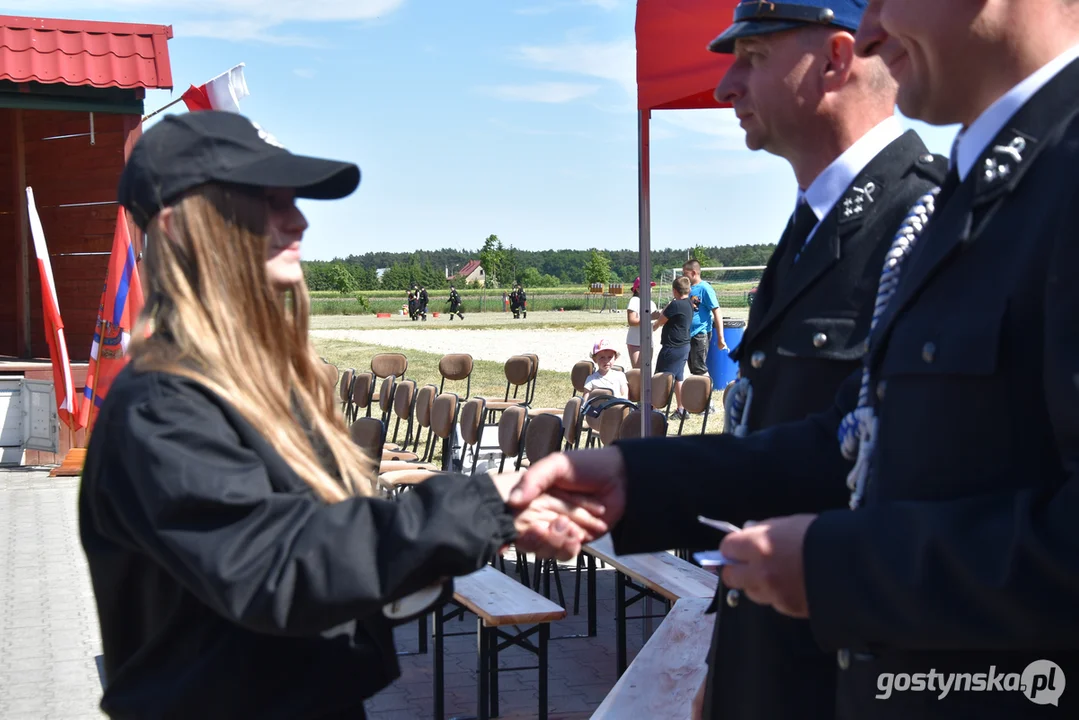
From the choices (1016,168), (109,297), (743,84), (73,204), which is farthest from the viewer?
(73,204)

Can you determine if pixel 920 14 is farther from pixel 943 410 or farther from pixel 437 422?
pixel 437 422

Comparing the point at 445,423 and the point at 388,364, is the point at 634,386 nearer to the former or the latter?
the point at 445,423

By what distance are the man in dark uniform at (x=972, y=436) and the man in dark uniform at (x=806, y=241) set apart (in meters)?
0.38

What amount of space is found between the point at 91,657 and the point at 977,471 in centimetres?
528

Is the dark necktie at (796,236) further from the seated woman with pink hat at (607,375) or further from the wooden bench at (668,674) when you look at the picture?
the seated woman with pink hat at (607,375)

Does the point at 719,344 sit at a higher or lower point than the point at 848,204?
lower

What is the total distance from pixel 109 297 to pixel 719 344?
25.8 feet

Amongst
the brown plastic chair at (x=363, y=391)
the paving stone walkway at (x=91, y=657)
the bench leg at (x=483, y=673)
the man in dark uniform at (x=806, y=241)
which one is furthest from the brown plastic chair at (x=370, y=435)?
the man in dark uniform at (x=806, y=241)

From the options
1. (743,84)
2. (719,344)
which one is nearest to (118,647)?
(743,84)

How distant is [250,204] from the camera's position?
1.70 metres

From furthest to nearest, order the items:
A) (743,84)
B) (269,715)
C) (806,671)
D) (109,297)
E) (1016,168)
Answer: (109,297) → (743,84) → (806,671) → (269,715) → (1016,168)

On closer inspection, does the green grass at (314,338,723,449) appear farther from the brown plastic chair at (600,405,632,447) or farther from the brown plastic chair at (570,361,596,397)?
the brown plastic chair at (600,405,632,447)

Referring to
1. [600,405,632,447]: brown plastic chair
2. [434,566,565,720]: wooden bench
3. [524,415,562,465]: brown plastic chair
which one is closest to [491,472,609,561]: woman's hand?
[434,566,565,720]: wooden bench

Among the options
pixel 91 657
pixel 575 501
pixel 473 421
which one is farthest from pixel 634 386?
pixel 575 501
